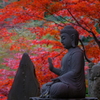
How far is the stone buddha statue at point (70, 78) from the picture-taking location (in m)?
4.74

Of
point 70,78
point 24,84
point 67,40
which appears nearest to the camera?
point 70,78

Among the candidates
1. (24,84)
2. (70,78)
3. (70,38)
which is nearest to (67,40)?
(70,38)

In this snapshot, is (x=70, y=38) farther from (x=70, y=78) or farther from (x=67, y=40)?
(x=70, y=78)

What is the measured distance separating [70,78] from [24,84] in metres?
2.14

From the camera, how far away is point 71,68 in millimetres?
4992

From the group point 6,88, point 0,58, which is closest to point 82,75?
point 6,88

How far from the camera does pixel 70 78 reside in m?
4.89

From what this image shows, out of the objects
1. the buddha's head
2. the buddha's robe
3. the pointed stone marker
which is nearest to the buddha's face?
the buddha's head

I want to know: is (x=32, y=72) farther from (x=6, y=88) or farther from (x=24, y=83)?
(x=6, y=88)

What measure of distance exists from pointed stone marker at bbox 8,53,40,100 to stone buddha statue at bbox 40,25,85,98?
1582mm

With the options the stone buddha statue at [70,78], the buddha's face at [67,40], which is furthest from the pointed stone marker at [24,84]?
the buddha's face at [67,40]

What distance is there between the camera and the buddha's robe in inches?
186

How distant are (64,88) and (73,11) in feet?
16.1

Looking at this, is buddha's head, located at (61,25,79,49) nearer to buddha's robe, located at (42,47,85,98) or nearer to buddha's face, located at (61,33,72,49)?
buddha's face, located at (61,33,72,49)
